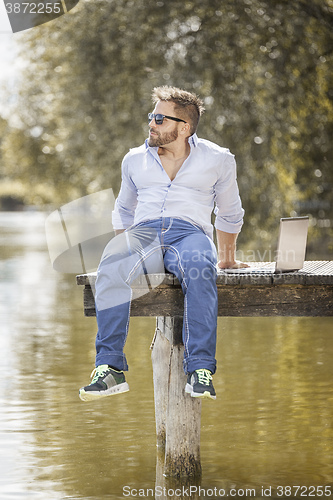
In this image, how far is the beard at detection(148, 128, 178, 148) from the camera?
458 centimetres

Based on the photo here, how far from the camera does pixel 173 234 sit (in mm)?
4434

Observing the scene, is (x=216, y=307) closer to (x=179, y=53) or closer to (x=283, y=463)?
(x=283, y=463)

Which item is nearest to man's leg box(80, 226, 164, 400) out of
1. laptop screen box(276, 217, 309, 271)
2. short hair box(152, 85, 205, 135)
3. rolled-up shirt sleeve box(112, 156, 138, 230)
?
rolled-up shirt sleeve box(112, 156, 138, 230)

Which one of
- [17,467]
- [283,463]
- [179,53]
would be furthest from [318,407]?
[179,53]

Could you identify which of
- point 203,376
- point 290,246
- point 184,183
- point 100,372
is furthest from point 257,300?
point 100,372

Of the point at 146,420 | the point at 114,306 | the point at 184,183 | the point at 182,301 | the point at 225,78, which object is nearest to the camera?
the point at 114,306

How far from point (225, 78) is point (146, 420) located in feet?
31.4

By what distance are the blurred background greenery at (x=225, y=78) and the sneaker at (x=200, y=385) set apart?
10.7 meters

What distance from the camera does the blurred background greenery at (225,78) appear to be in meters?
14.3

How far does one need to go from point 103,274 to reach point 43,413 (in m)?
2.15

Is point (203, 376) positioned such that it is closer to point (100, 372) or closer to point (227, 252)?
point (100, 372)

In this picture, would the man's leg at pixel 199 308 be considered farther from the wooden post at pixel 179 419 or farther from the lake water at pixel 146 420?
the lake water at pixel 146 420

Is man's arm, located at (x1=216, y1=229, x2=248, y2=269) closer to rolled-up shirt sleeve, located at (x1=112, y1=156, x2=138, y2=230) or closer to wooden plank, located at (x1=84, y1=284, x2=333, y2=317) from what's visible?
wooden plank, located at (x1=84, y1=284, x2=333, y2=317)

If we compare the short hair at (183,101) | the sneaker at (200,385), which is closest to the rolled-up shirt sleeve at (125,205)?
the short hair at (183,101)
